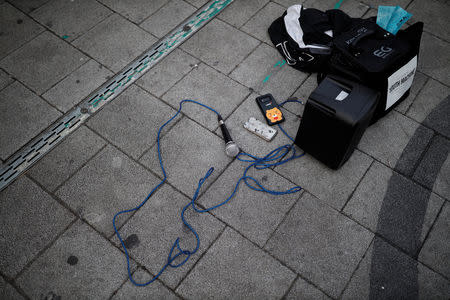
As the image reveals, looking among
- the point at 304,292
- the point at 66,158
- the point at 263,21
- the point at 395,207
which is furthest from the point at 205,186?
the point at 263,21

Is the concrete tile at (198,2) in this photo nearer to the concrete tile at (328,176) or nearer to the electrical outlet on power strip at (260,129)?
the electrical outlet on power strip at (260,129)

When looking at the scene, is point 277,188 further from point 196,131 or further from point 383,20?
point 383,20

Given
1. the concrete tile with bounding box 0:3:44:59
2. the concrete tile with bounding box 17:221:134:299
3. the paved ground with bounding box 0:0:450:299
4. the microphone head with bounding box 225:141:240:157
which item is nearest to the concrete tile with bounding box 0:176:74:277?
the paved ground with bounding box 0:0:450:299

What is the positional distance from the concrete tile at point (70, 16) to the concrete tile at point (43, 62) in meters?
0.18

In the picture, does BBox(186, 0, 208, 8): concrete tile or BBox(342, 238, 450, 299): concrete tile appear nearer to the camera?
BBox(342, 238, 450, 299): concrete tile

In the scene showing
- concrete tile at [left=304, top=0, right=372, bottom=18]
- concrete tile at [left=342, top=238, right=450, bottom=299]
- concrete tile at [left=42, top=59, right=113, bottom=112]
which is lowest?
concrete tile at [left=342, top=238, right=450, bottom=299]

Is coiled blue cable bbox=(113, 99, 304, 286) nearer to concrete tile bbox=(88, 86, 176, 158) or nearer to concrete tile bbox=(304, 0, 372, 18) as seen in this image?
concrete tile bbox=(88, 86, 176, 158)

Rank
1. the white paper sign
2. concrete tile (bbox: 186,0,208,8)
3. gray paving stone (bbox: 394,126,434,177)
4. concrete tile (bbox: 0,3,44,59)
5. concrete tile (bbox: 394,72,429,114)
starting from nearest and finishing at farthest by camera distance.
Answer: the white paper sign, gray paving stone (bbox: 394,126,434,177), concrete tile (bbox: 394,72,429,114), concrete tile (bbox: 0,3,44,59), concrete tile (bbox: 186,0,208,8)

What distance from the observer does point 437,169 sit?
11.1 ft

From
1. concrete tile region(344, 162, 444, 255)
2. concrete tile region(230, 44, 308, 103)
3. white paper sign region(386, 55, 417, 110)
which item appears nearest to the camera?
concrete tile region(344, 162, 444, 255)

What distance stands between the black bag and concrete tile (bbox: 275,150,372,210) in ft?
2.14

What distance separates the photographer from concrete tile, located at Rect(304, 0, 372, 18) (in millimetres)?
4535

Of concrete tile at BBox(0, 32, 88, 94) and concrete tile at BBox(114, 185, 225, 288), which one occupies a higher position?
concrete tile at BBox(0, 32, 88, 94)

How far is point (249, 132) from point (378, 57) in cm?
141
